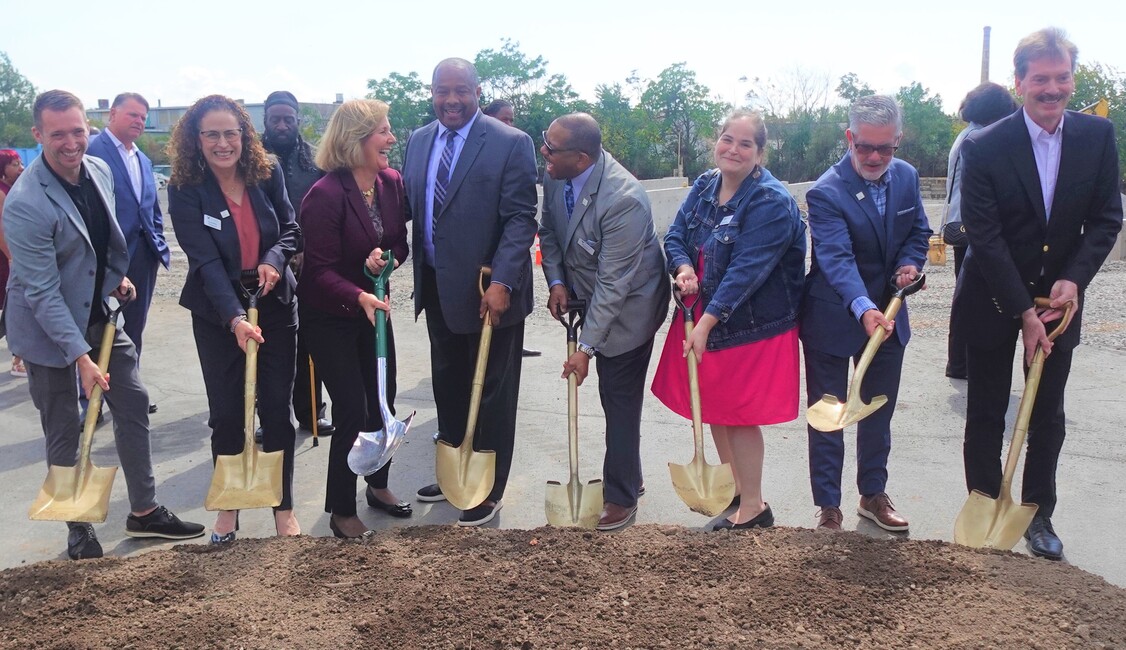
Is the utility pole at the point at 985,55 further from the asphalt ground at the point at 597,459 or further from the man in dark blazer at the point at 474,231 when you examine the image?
the man in dark blazer at the point at 474,231

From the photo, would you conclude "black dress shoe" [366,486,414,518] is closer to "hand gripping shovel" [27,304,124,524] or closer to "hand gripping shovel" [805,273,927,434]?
"hand gripping shovel" [27,304,124,524]

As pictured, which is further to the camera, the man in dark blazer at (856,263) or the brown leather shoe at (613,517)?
the brown leather shoe at (613,517)

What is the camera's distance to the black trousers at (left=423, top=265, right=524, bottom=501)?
4.04 meters

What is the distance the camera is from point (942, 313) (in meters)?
8.75

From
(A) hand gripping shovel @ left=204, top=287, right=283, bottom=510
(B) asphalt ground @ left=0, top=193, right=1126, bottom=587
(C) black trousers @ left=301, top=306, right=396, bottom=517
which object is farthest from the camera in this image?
(B) asphalt ground @ left=0, top=193, right=1126, bottom=587

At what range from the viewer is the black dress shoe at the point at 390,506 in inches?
165

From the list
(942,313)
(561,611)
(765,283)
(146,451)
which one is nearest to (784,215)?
(765,283)

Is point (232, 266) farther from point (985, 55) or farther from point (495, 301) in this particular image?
point (985, 55)

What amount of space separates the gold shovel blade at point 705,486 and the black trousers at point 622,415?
419 mm

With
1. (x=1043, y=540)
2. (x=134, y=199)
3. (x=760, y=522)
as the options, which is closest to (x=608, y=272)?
(x=760, y=522)

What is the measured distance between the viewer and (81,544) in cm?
373

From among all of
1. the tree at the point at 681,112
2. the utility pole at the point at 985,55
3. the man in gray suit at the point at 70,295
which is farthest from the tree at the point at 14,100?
the man in gray suit at the point at 70,295

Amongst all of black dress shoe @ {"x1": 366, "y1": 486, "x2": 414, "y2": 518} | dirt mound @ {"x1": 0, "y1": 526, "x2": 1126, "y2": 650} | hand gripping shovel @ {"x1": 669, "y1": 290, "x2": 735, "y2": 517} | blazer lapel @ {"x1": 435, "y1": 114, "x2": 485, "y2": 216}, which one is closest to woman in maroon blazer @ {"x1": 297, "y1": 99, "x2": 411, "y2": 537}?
blazer lapel @ {"x1": 435, "y1": 114, "x2": 485, "y2": 216}

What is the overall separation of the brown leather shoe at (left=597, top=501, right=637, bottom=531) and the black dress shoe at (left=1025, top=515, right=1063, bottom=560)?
1.63 meters
